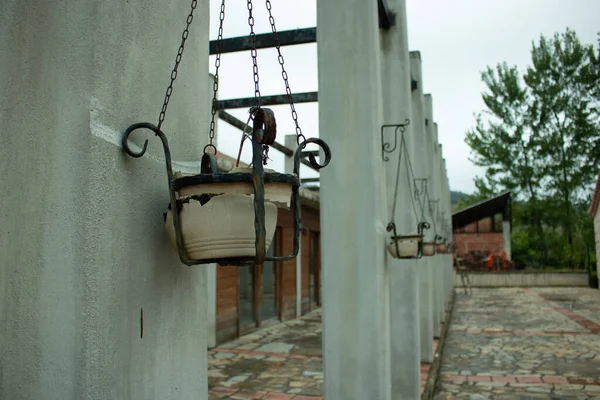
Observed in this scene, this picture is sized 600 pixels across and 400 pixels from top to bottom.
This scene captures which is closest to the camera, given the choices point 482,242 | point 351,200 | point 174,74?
point 174,74

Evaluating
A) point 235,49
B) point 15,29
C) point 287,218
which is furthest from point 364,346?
point 287,218

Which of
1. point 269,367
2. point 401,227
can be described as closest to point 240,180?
point 401,227

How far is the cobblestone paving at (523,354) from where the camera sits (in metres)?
6.00

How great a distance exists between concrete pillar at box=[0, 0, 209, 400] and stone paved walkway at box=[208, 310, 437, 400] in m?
4.64

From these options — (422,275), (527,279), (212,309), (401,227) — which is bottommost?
(527,279)

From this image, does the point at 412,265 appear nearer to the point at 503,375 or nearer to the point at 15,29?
the point at 503,375

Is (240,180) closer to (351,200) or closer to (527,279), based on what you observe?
(351,200)

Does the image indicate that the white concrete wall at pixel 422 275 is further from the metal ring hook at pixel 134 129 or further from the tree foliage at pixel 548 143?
the tree foliage at pixel 548 143

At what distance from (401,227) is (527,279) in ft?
65.3

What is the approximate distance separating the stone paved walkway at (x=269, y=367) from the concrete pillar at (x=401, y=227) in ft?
3.10

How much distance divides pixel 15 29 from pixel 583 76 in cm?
3359

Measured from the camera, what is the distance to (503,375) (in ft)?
22.0

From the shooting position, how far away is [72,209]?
1.14 metres

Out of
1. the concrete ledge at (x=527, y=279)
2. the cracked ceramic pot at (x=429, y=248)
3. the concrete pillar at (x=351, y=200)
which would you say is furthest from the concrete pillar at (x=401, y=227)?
the concrete ledge at (x=527, y=279)
